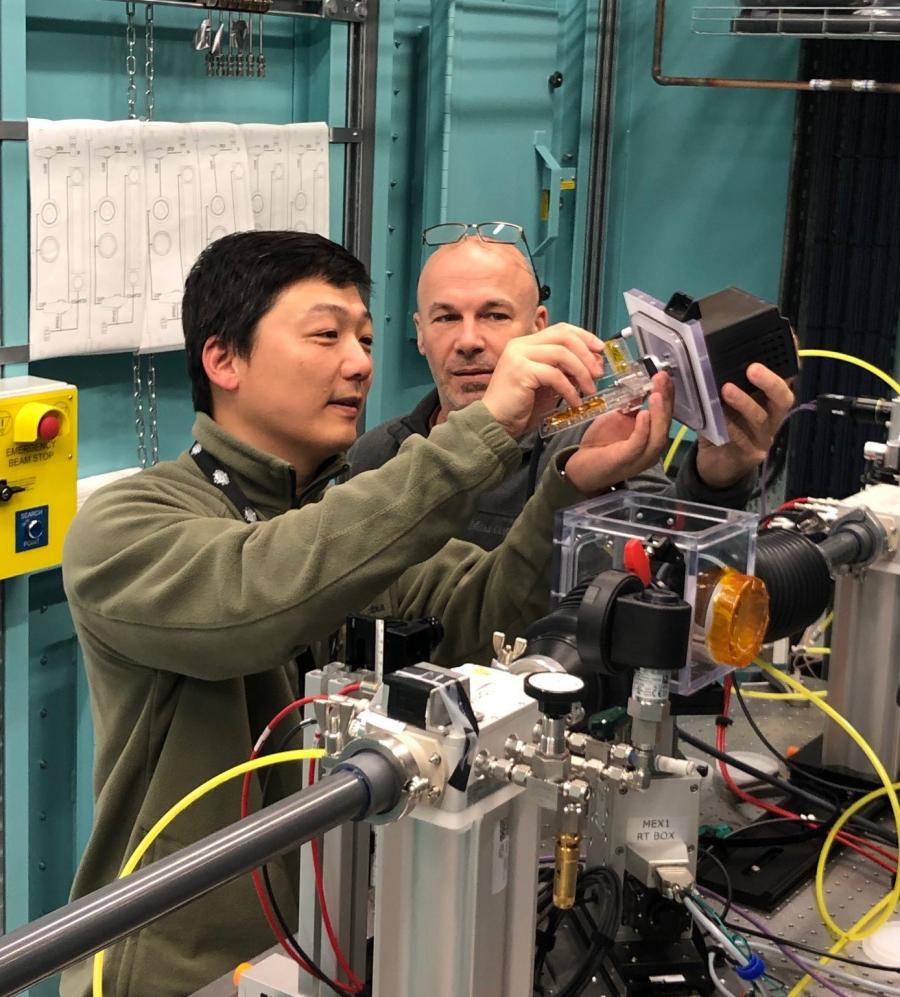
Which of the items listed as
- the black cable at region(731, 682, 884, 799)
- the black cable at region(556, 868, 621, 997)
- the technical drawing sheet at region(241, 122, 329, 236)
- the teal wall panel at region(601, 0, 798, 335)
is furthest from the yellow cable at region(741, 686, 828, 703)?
the teal wall panel at region(601, 0, 798, 335)

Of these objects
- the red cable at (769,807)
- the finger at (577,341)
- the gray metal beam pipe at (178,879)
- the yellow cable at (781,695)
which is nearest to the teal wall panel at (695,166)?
the yellow cable at (781,695)

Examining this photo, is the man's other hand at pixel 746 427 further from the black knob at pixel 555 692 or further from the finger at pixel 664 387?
the black knob at pixel 555 692

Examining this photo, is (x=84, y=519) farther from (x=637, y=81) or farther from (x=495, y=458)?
(x=637, y=81)

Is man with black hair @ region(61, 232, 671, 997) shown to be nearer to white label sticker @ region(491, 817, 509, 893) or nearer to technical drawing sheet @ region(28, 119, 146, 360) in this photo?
white label sticker @ region(491, 817, 509, 893)

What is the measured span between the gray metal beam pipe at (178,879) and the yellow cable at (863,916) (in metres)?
0.58

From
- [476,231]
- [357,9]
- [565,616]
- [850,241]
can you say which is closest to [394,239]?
[357,9]

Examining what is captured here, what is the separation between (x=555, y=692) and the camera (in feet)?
2.75

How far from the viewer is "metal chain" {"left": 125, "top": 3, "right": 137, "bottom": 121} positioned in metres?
2.34

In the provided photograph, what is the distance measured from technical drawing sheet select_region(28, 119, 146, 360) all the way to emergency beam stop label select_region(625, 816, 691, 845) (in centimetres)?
148

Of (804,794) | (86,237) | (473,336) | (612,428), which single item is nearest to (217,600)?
(612,428)

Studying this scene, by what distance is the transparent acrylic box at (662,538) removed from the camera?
3.37ft

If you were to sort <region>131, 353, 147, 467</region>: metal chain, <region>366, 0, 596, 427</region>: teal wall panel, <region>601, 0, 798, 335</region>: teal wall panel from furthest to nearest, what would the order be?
<region>601, 0, 798, 335</region>: teal wall panel, <region>366, 0, 596, 427</region>: teal wall panel, <region>131, 353, 147, 467</region>: metal chain

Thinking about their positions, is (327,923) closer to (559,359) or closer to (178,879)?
(178,879)

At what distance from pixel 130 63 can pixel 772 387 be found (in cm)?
153
